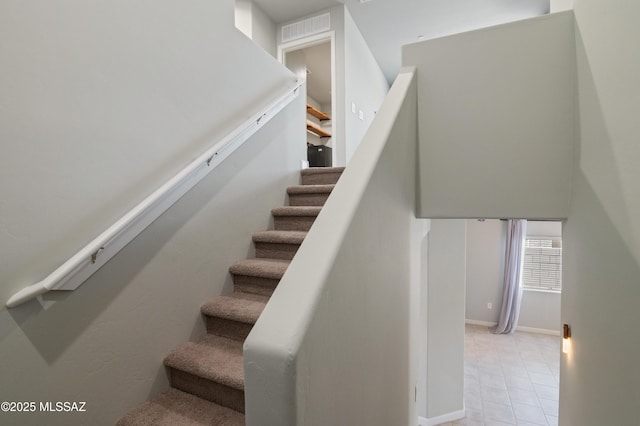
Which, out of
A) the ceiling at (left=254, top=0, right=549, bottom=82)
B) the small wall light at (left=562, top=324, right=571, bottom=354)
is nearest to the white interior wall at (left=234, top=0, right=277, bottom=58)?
the ceiling at (left=254, top=0, right=549, bottom=82)

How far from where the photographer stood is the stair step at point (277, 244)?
2.00 meters

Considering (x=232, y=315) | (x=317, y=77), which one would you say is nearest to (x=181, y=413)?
(x=232, y=315)

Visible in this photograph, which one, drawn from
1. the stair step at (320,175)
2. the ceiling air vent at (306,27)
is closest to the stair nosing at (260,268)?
the stair step at (320,175)

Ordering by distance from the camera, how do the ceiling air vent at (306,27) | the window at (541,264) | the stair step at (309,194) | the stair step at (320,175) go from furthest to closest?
the window at (541,264), the ceiling air vent at (306,27), the stair step at (320,175), the stair step at (309,194)

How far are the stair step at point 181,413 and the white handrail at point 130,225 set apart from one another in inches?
25.7

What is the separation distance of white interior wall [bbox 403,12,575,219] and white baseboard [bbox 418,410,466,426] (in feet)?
10.4

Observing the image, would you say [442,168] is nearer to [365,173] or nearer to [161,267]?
[365,173]

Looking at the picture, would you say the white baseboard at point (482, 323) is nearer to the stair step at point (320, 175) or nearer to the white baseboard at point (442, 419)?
the white baseboard at point (442, 419)

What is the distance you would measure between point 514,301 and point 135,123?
→ 23.3 ft

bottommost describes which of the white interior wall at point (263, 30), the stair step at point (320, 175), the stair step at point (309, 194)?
the stair step at point (309, 194)

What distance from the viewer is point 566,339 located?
5.51 ft

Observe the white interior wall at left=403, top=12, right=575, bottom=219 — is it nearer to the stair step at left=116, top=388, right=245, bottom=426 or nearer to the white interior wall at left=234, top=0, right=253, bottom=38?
the stair step at left=116, top=388, right=245, bottom=426

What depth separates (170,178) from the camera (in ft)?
5.15

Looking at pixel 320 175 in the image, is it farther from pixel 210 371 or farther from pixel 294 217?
pixel 210 371
